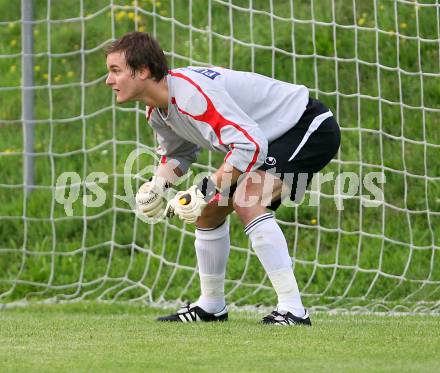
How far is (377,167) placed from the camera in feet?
24.2

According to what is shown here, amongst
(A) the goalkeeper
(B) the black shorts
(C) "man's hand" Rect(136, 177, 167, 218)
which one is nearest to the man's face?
(A) the goalkeeper

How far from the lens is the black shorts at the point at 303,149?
4680mm

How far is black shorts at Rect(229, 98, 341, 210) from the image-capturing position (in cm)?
468

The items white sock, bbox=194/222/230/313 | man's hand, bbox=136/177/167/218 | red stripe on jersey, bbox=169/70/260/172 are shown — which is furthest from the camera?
white sock, bbox=194/222/230/313

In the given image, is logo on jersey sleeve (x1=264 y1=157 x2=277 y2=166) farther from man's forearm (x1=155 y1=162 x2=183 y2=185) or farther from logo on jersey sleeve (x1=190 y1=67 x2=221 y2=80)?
man's forearm (x1=155 y1=162 x2=183 y2=185)

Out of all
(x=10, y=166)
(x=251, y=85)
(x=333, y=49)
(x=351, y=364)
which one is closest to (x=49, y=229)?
(x=10, y=166)

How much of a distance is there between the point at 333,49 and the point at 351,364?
4.65 metres

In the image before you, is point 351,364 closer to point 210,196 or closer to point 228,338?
point 228,338

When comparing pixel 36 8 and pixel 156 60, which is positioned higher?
pixel 36 8

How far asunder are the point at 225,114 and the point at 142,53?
46 cm

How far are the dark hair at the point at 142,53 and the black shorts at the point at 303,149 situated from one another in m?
0.56

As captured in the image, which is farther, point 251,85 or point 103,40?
point 103,40

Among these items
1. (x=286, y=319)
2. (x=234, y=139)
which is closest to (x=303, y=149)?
(x=234, y=139)

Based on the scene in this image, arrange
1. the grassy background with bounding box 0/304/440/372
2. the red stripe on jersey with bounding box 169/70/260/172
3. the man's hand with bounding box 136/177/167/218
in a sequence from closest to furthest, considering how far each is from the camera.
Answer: the grassy background with bounding box 0/304/440/372 < the red stripe on jersey with bounding box 169/70/260/172 < the man's hand with bounding box 136/177/167/218
